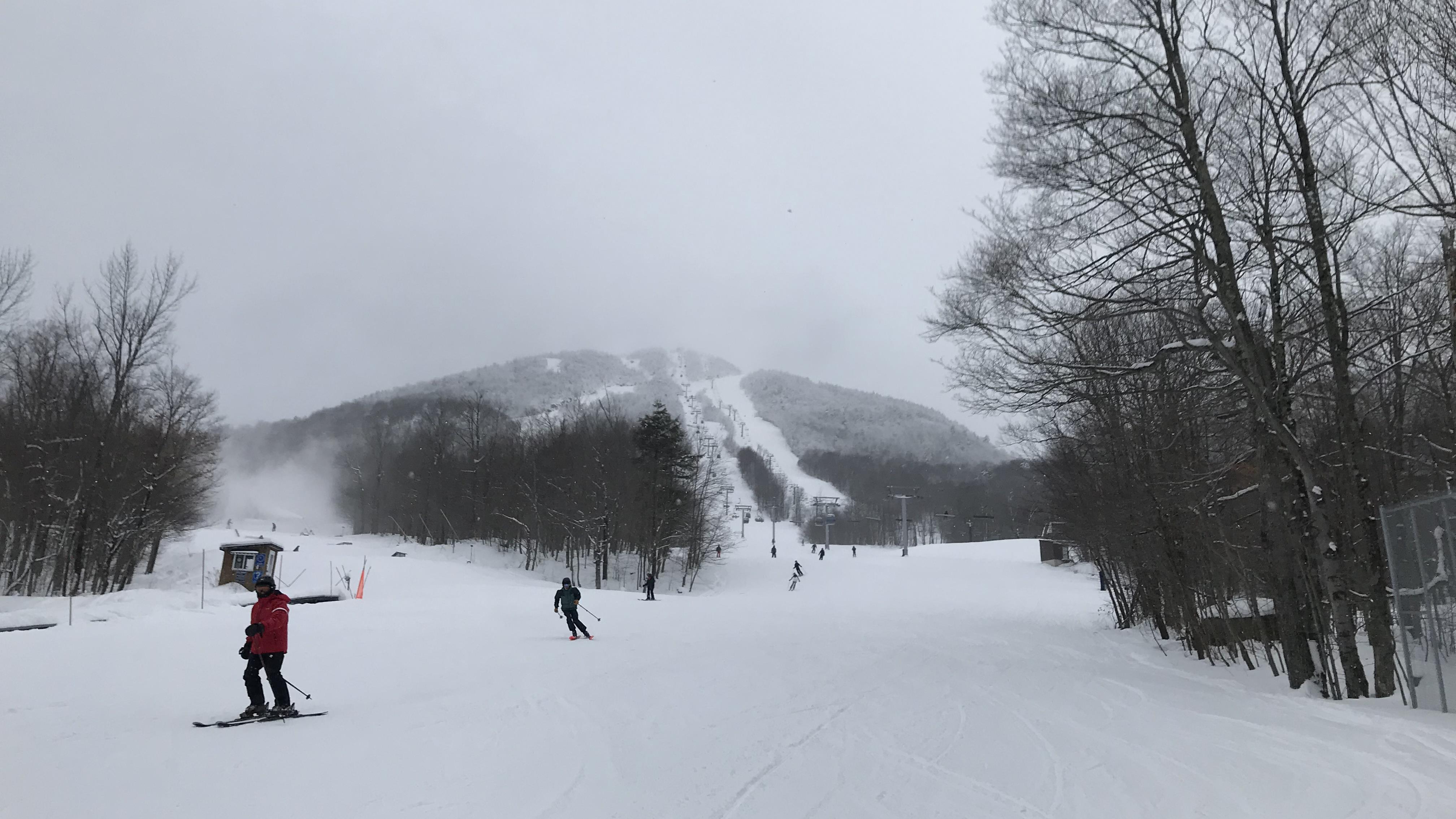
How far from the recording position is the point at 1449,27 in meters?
7.31

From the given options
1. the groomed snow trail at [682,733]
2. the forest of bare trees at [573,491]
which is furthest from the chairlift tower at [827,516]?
the groomed snow trail at [682,733]

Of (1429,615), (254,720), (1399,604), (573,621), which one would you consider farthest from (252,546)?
(1429,615)

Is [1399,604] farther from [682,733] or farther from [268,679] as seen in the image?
[268,679]

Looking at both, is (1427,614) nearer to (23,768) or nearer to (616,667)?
(616,667)

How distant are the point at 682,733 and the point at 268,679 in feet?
16.4

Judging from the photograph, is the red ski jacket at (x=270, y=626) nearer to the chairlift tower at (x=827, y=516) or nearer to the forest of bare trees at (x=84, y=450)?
the forest of bare trees at (x=84, y=450)

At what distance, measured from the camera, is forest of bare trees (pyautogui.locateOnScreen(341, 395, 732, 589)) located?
157 feet

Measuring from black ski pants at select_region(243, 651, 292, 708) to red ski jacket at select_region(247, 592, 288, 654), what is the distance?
73 millimetres

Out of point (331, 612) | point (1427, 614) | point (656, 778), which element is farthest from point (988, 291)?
point (331, 612)

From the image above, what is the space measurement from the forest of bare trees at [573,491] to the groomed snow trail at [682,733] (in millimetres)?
29816

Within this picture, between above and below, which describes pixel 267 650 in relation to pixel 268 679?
above

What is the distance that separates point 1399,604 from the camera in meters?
9.08

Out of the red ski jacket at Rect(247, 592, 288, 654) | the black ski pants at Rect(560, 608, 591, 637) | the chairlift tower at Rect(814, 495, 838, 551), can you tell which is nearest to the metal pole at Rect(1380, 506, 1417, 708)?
the red ski jacket at Rect(247, 592, 288, 654)

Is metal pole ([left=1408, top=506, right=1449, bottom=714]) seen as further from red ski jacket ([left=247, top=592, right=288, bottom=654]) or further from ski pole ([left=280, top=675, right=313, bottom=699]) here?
red ski jacket ([left=247, top=592, right=288, bottom=654])
